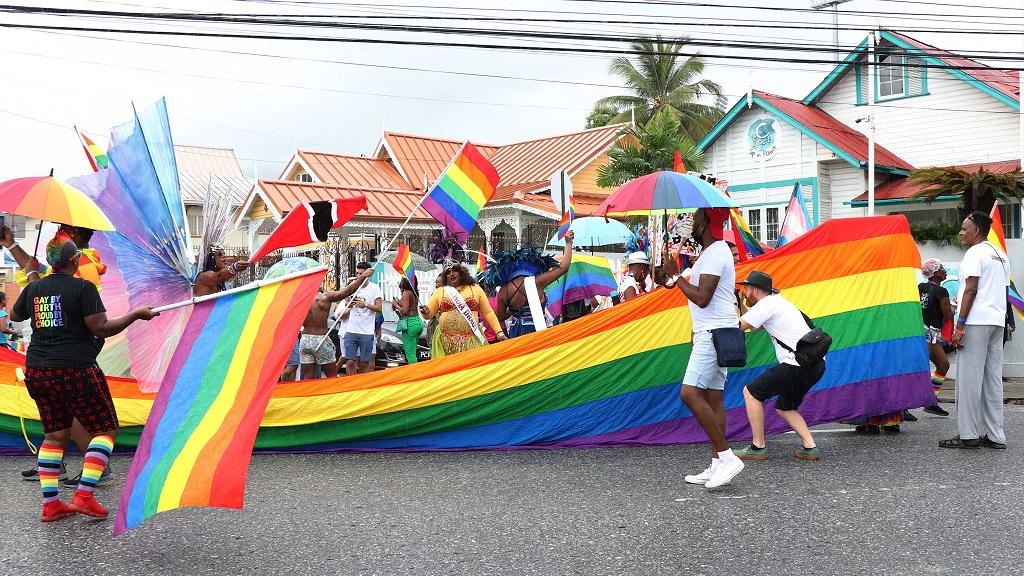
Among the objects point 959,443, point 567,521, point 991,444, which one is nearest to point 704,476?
point 567,521

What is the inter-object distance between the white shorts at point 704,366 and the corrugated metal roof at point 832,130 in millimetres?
17352

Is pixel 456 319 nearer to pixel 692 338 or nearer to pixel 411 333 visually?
pixel 692 338

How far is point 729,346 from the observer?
6125 millimetres

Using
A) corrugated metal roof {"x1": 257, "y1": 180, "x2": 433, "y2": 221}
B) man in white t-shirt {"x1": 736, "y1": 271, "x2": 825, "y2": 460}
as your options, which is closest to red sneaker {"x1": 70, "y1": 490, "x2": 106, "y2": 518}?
man in white t-shirt {"x1": 736, "y1": 271, "x2": 825, "y2": 460}

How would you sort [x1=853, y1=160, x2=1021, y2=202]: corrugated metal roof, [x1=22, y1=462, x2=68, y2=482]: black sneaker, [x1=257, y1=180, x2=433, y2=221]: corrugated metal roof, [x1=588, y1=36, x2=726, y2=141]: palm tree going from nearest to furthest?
[x1=22, y1=462, x2=68, y2=482]: black sneaker → [x1=853, y1=160, x2=1021, y2=202]: corrugated metal roof → [x1=257, y1=180, x2=433, y2=221]: corrugated metal roof → [x1=588, y1=36, x2=726, y2=141]: palm tree

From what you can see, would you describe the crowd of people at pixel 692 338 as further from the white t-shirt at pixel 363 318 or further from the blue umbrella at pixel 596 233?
the blue umbrella at pixel 596 233

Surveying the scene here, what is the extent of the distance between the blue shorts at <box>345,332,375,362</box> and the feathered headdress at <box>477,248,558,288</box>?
2908 millimetres

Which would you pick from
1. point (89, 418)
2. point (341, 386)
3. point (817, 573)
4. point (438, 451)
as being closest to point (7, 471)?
point (89, 418)

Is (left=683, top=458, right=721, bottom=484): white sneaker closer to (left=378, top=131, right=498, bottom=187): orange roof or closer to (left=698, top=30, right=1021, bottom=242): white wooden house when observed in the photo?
(left=698, top=30, right=1021, bottom=242): white wooden house

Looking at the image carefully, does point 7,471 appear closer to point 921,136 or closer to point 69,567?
point 69,567

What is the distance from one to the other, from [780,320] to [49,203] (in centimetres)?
488

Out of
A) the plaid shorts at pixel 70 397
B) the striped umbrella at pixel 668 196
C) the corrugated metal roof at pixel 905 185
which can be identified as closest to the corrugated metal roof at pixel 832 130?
the corrugated metal roof at pixel 905 185

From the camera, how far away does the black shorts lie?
6.75m

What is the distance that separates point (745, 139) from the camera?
2481 cm
